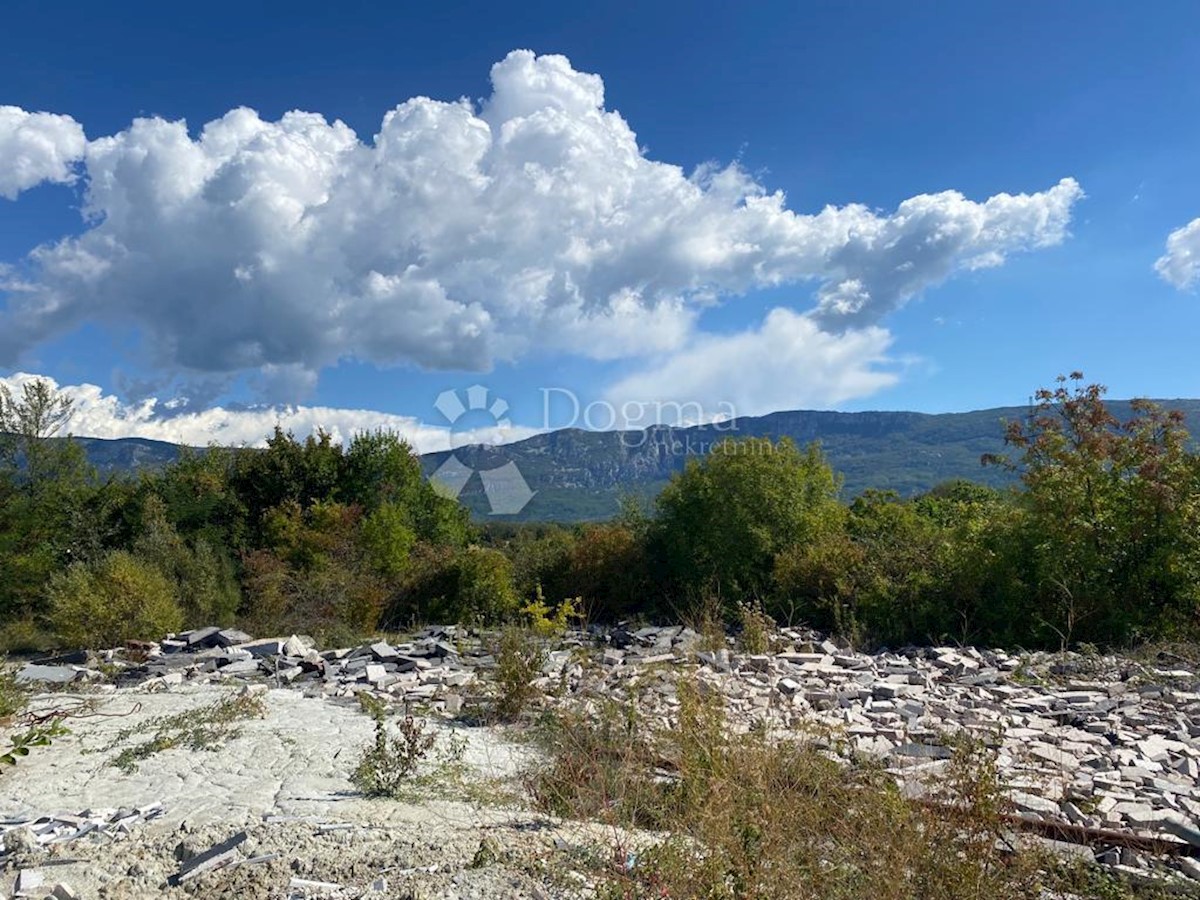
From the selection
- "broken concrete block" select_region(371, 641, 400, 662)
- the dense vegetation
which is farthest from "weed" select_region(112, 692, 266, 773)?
the dense vegetation

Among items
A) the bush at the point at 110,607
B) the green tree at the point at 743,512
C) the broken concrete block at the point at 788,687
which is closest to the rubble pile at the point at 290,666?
the bush at the point at 110,607

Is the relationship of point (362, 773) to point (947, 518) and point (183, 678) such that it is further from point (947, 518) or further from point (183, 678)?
Result: point (947, 518)

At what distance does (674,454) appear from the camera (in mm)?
22094

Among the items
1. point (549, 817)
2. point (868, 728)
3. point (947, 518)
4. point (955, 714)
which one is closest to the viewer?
point (549, 817)

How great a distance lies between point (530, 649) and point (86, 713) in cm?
419

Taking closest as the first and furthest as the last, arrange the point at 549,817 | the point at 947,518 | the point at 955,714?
the point at 549,817 → the point at 955,714 → the point at 947,518

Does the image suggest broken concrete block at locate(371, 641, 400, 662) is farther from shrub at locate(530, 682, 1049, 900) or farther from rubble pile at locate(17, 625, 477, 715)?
shrub at locate(530, 682, 1049, 900)

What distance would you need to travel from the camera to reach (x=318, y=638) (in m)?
12.6

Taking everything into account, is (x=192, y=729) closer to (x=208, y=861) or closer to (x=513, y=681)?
(x=513, y=681)

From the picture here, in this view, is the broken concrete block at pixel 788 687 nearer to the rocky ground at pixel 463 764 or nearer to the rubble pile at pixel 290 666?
the rocky ground at pixel 463 764

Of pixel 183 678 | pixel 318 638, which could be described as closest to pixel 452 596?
pixel 318 638

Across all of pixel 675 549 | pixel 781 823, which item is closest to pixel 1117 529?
pixel 675 549

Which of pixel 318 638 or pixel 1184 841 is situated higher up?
pixel 1184 841

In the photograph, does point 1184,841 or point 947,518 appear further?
point 947,518
